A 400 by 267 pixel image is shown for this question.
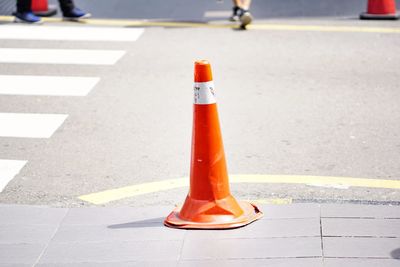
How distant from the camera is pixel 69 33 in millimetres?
11953

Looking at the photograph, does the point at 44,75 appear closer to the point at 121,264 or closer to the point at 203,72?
the point at 203,72

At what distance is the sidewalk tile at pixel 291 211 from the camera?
6.11 metres

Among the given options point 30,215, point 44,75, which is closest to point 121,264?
point 30,215

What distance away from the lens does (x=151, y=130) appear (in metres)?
8.35

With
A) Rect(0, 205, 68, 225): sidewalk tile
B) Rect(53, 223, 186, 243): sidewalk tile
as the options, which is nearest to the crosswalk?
Rect(0, 205, 68, 225): sidewalk tile

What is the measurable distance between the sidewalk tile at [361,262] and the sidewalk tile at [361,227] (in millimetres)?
402

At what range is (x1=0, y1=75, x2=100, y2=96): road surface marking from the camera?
9.49 meters

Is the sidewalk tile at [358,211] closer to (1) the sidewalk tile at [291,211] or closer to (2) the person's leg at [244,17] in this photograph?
(1) the sidewalk tile at [291,211]

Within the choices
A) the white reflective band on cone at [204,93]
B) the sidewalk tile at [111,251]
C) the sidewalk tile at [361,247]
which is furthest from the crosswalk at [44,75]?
the sidewalk tile at [361,247]

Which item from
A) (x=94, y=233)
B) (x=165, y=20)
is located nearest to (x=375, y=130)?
(x=94, y=233)

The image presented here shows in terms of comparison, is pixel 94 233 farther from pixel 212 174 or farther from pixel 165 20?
pixel 165 20

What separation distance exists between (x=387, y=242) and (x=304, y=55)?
5.29m

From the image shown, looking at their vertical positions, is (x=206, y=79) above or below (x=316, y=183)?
above

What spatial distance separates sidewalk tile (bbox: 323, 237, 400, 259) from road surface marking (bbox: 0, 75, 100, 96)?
432 cm
